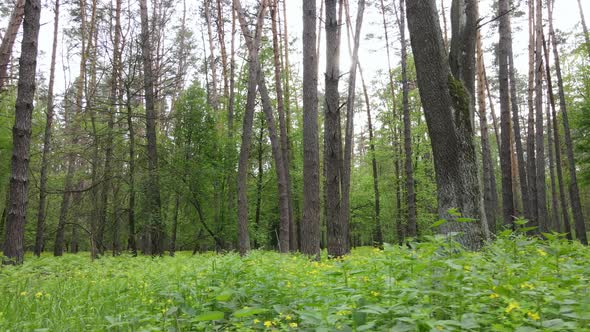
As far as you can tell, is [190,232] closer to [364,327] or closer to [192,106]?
[192,106]

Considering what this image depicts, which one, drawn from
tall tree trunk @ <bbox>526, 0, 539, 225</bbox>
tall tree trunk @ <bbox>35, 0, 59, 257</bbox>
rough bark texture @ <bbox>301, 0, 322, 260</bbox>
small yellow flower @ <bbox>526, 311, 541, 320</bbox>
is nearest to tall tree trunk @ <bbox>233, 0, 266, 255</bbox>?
rough bark texture @ <bbox>301, 0, 322, 260</bbox>

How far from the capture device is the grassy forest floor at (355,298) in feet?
7.49

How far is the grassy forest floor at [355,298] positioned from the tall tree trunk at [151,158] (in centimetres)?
796

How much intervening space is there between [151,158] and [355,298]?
11793 millimetres

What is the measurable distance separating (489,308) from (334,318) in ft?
3.55

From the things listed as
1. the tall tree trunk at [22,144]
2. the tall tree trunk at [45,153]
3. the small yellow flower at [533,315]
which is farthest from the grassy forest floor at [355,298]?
the tall tree trunk at [45,153]

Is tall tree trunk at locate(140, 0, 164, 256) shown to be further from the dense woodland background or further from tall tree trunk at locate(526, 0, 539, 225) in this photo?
tall tree trunk at locate(526, 0, 539, 225)

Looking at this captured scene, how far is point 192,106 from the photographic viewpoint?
17562 mm

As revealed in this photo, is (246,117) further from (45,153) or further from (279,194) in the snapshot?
(45,153)

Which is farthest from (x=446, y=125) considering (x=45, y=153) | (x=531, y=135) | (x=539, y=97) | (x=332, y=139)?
(x=45, y=153)

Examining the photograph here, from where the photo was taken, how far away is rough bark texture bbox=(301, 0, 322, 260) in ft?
28.7

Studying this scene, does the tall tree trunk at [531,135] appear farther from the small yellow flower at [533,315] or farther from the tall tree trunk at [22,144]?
the tall tree trunk at [22,144]

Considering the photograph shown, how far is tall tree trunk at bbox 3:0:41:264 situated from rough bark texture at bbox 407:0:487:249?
21.8 ft

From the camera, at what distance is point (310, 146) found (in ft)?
29.6
